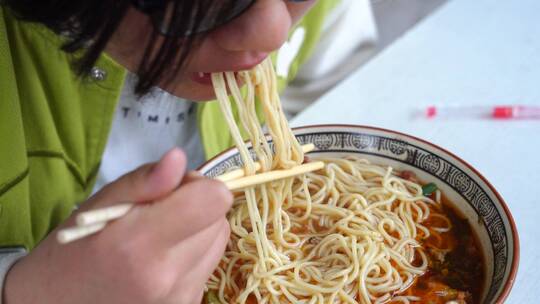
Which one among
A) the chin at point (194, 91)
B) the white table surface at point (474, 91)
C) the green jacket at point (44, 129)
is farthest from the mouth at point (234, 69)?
the white table surface at point (474, 91)

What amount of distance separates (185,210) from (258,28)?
245 millimetres

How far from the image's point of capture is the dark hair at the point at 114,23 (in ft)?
2.16

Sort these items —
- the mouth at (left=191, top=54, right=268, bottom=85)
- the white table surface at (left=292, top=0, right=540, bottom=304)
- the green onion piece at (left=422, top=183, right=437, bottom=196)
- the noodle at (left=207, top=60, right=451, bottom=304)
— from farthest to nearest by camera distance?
the white table surface at (left=292, top=0, right=540, bottom=304)
the green onion piece at (left=422, top=183, right=437, bottom=196)
the noodle at (left=207, top=60, right=451, bottom=304)
the mouth at (left=191, top=54, right=268, bottom=85)

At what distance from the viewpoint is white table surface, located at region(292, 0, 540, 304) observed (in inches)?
46.4

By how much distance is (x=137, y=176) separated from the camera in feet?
2.15

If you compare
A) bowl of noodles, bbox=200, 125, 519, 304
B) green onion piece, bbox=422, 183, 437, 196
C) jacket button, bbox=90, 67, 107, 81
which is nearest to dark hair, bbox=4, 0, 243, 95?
bowl of noodles, bbox=200, 125, 519, 304

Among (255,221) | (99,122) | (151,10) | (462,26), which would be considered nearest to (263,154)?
(255,221)

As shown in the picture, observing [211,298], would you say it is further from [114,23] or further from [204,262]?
[114,23]

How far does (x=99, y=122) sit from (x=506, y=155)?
0.94 m

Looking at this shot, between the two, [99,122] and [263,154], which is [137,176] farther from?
[99,122]

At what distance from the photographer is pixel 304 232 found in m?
1.05

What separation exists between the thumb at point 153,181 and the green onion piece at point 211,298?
Result: 316 millimetres

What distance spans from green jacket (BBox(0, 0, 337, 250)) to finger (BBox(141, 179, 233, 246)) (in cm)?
56

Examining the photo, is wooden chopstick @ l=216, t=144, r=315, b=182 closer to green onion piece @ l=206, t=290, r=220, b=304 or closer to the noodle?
the noodle
